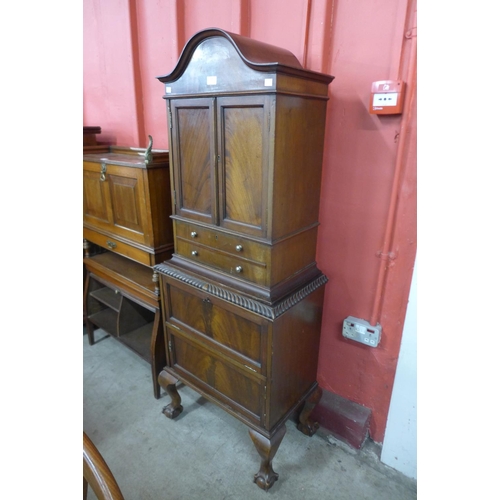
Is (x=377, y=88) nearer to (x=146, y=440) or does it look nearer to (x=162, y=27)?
(x=162, y=27)

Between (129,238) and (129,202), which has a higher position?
(129,202)

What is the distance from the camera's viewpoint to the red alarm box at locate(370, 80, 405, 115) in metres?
1.35

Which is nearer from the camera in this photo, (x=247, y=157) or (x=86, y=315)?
(x=247, y=157)

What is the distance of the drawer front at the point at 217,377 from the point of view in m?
1.60

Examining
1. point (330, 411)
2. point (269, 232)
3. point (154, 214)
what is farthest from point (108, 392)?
point (269, 232)

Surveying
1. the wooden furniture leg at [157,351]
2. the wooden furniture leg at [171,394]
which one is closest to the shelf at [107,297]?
the wooden furniture leg at [157,351]

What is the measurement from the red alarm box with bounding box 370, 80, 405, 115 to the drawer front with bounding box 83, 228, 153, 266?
4.50 feet

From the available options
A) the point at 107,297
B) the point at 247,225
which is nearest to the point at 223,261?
the point at 247,225

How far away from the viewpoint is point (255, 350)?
4.95 feet

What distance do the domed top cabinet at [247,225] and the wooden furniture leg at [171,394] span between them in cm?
23

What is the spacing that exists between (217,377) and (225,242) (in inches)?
27.3

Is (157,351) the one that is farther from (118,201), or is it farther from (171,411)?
(118,201)

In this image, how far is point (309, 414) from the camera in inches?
75.2

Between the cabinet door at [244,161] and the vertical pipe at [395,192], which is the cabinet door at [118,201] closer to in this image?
the cabinet door at [244,161]
